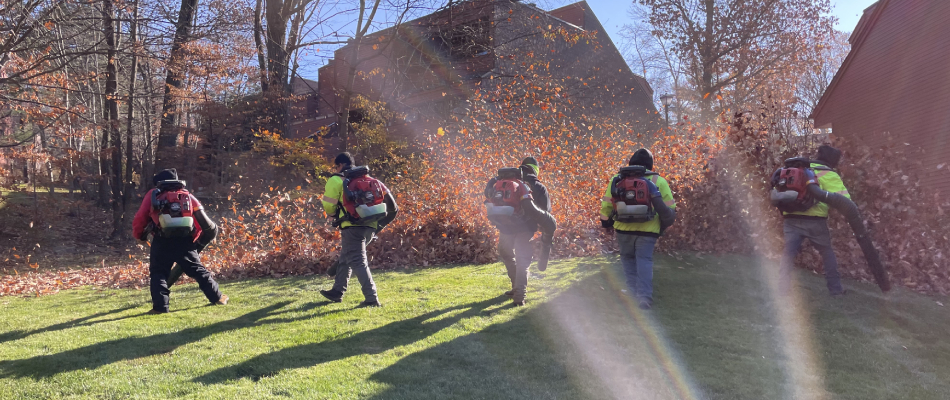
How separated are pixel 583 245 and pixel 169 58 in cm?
901

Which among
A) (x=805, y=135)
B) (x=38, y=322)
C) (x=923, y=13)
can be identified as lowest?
(x=38, y=322)

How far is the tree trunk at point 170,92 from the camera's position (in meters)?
10.7

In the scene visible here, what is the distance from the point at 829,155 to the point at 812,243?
1.06 metres

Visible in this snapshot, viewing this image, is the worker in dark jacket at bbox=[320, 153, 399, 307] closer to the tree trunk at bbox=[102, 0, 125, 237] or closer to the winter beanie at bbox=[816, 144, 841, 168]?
the winter beanie at bbox=[816, 144, 841, 168]

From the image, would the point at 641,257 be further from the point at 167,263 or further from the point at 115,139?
the point at 115,139

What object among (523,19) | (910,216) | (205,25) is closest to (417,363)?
(910,216)

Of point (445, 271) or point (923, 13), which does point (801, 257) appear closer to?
point (445, 271)

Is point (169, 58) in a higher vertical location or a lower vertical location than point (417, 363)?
higher

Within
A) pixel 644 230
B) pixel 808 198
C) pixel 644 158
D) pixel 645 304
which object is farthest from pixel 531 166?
pixel 808 198

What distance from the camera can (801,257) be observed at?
8.21m

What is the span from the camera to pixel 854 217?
5852mm

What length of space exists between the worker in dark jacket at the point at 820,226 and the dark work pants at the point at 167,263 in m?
6.89

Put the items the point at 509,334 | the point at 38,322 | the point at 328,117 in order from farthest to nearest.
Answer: the point at 328,117
the point at 38,322
the point at 509,334

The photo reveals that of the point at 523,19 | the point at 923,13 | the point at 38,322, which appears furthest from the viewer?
the point at 523,19
